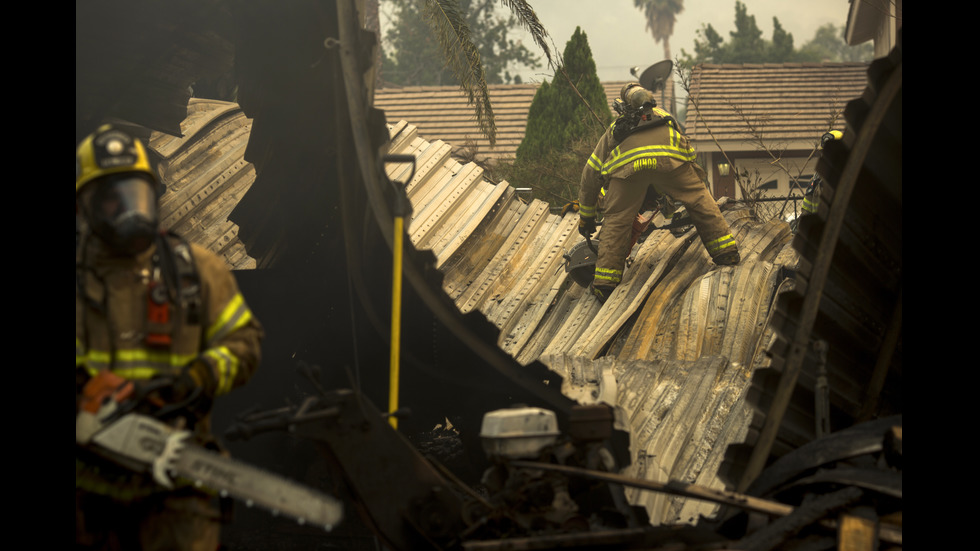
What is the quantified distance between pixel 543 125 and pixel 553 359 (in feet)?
39.6

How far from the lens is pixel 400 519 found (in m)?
4.20

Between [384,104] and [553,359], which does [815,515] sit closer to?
[553,359]

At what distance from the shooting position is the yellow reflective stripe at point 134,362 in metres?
3.27

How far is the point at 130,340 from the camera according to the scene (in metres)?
3.30

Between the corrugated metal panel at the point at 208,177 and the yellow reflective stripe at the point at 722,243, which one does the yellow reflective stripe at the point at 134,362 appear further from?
the yellow reflective stripe at the point at 722,243

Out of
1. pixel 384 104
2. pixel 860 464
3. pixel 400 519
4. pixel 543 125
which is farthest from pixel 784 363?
pixel 384 104

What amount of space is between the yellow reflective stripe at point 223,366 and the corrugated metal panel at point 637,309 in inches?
107

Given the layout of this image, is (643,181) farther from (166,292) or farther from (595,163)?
(166,292)

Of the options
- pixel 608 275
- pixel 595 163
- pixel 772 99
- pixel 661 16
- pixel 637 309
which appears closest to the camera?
pixel 637 309

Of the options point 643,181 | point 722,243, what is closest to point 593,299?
point 643,181

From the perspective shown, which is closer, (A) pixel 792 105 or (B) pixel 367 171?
(B) pixel 367 171

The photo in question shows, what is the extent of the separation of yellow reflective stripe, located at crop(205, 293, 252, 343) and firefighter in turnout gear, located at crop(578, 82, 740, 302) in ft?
19.2

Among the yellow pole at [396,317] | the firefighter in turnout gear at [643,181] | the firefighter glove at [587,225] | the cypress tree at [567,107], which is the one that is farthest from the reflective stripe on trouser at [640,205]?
the cypress tree at [567,107]

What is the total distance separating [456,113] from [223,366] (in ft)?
81.2
